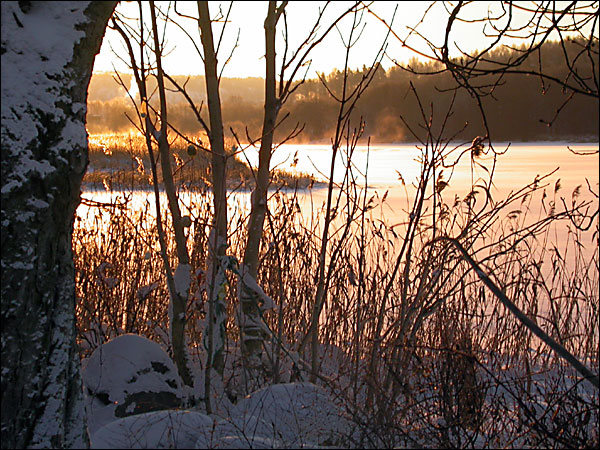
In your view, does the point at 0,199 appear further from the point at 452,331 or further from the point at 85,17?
the point at 452,331

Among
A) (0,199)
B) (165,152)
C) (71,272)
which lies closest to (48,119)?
(0,199)

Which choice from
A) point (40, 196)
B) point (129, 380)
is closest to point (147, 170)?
point (129, 380)

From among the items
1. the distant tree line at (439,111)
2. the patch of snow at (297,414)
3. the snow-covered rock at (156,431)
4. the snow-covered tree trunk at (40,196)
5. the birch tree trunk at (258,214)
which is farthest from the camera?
the distant tree line at (439,111)

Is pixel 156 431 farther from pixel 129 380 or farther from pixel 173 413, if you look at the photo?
pixel 129 380

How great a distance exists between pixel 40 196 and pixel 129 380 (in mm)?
1094

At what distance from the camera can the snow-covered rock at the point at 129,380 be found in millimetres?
2195

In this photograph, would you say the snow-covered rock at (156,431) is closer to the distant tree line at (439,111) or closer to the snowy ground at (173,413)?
the snowy ground at (173,413)

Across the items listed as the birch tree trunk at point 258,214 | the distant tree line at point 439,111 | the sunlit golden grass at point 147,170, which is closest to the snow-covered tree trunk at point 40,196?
the sunlit golden grass at point 147,170

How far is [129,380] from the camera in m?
2.24

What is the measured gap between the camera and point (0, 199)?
132cm

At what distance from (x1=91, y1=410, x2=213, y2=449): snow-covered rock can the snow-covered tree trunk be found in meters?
0.19

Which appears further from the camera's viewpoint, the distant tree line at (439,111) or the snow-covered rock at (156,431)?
the distant tree line at (439,111)

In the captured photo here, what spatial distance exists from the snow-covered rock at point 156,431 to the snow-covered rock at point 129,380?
45 cm

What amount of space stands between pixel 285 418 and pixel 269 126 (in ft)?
4.00
